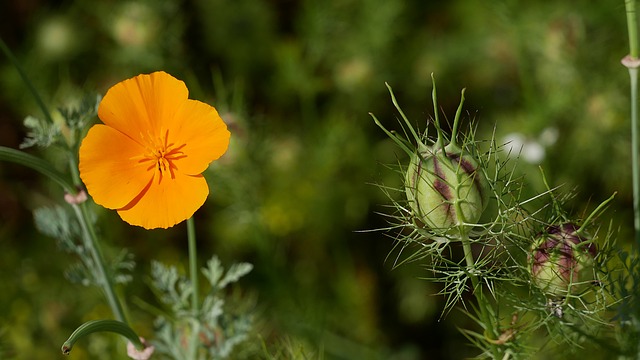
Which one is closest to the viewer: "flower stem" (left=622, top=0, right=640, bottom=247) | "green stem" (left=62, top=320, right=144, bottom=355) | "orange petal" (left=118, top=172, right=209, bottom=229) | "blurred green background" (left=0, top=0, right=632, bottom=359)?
"green stem" (left=62, top=320, right=144, bottom=355)

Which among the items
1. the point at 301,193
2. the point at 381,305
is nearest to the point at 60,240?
the point at 301,193

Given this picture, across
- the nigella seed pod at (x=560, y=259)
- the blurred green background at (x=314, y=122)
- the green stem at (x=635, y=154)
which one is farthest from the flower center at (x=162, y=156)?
the blurred green background at (x=314, y=122)

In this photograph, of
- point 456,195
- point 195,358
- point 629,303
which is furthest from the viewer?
point 195,358

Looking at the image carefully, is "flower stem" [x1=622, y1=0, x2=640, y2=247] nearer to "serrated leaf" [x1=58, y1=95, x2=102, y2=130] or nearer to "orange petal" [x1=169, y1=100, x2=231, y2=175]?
"orange petal" [x1=169, y1=100, x2=231, y2=175]

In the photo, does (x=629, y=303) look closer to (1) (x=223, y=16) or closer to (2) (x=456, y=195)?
(2) (x=456, y=195)

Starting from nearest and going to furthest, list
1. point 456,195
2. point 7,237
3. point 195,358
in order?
point 456,195 → point 195,358 → point 7,237

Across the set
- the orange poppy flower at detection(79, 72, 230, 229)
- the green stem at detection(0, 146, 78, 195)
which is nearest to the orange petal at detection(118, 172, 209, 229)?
the orange poppy flower at detection(79, 72, 230, 229)

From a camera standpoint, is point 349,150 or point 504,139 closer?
point 504,139
